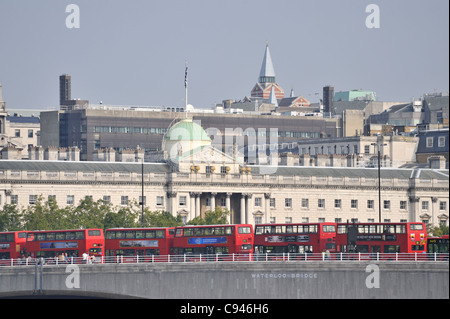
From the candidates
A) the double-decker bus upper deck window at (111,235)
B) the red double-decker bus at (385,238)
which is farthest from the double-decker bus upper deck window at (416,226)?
the double-decker bus upper deck window at (111,235)

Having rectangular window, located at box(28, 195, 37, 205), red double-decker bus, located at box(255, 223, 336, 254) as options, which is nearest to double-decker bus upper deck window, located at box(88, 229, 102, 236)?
red double-decker bus, located at box(255, 223, 336, 254)

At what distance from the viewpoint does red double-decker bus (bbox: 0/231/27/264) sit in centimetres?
14025

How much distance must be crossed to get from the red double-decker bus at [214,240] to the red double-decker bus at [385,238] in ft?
26.2

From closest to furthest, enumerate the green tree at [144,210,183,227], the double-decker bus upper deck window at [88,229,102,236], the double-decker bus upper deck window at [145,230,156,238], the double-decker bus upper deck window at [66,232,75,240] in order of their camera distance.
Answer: the double-decker bus upper deck window at [88,229,102,236] < the double-decker bus upper deck window at [66,232,75,240] < the double-decker bus upper deck window at [145,230,156,238] < the green tree at [144,210,183,227]

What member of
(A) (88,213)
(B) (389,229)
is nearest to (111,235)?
(B) (389,229)

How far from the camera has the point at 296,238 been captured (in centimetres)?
13925

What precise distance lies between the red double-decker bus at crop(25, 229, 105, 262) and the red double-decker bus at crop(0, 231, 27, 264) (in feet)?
1.92

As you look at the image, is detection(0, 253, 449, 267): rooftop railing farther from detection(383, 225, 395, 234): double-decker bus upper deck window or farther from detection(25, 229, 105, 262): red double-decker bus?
detection(383, 225, 395, 234): double-decker bus upper deck window

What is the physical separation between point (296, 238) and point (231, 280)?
64.0 feet

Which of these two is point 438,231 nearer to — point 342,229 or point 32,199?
point 32,199

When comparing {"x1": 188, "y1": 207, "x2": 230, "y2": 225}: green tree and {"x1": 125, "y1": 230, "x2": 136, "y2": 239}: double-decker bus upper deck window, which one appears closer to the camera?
{"x1": 125, "y1": 230, "x2": 136, "y2": 239}: double-decker bus upper deck window
